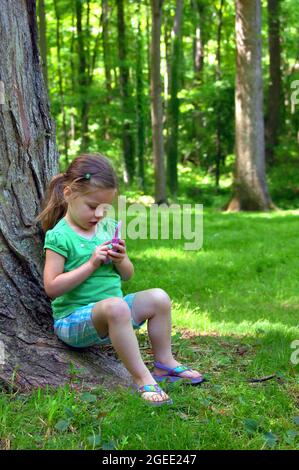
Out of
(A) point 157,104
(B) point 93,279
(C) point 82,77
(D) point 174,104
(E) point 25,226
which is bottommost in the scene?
(B) point 93,279

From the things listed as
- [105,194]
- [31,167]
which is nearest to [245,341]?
[105,194]

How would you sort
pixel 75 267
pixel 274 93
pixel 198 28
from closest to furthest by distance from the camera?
pixel 75 267 → pixel 274 93 → pixel 198 28

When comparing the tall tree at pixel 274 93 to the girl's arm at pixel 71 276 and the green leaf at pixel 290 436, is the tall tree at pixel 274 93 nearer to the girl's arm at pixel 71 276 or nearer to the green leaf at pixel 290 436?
the girl's arm at pixel 71 276

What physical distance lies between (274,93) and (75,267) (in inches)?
743

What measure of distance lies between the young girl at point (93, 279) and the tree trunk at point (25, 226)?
108 mm

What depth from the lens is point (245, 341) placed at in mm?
4090

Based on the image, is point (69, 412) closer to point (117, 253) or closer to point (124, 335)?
point (124, 335)

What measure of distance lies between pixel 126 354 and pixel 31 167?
117 centimetres

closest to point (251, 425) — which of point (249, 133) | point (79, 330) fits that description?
point (79, 330)

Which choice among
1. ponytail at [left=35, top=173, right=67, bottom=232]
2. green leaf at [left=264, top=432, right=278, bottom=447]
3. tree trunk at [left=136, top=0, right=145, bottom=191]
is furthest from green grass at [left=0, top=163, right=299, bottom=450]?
tree trunk at [left=136, top=0, right=145, bottom=191]

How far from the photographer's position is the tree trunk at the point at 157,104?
49.3ft

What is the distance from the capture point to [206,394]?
296cm

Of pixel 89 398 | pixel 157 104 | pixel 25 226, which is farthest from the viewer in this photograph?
pixel 157 104
